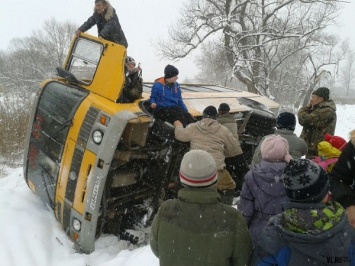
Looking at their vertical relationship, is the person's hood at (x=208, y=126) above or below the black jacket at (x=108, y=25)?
below

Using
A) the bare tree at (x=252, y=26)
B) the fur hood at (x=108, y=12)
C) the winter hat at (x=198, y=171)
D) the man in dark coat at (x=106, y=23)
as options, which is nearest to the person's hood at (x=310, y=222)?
the winter hat at (x=198, y=171)

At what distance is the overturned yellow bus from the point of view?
3.97m

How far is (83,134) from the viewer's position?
13.5ft

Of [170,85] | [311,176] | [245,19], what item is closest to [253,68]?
[245,19]

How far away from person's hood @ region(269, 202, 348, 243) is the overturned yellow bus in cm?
245

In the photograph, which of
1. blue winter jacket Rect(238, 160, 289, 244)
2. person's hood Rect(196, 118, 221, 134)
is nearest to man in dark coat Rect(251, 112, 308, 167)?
person's hood Rect(196, 118, 221, 134)

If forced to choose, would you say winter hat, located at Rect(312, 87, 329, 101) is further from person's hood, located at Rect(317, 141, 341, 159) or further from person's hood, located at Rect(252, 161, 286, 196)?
person's hood, located at Rect(252, 161, 286, 196)

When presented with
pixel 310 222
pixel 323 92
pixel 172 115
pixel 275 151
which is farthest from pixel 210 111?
pixel 310 222

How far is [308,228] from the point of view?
1680 mm

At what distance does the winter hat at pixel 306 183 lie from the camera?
1.76m

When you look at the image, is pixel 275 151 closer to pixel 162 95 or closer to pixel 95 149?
pixel 95 149

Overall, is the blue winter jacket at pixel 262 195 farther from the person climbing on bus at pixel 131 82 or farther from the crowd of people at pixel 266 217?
the person climbing on bus at pixel 131 82

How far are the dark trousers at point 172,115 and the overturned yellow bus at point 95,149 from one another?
0.44ft

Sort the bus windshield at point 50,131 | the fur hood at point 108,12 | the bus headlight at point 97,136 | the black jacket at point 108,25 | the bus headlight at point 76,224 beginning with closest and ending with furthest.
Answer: the bus headlight at point 97,136, the bus headlight at point 76,224, the bus windshield at point 50,131, the black jacket at point 108,25, the fur hood at point 108,12
